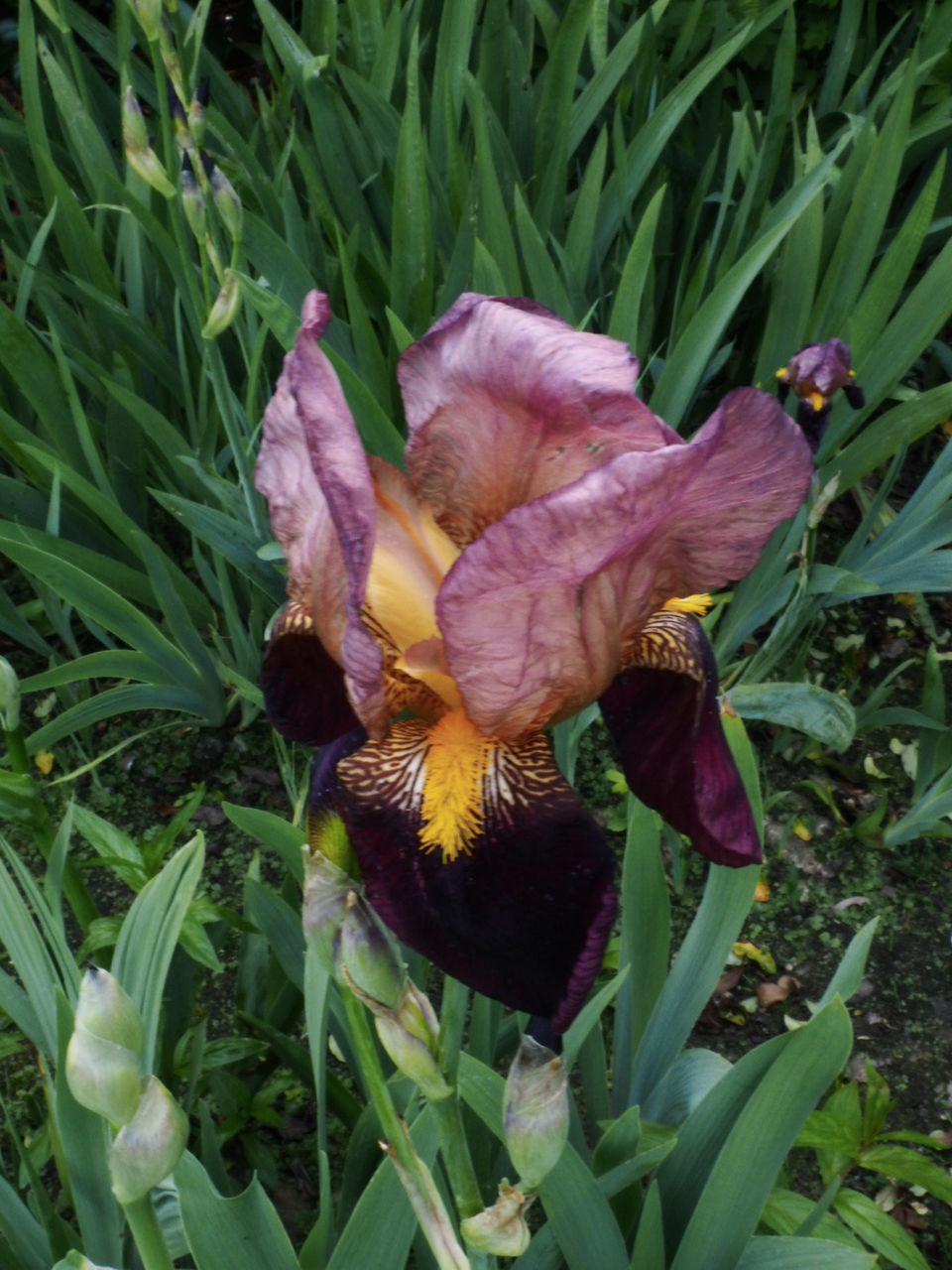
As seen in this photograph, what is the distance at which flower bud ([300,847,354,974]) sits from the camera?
683mm

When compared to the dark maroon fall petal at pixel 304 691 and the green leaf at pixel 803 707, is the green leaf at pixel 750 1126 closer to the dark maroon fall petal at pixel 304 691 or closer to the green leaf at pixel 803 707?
the dark maroon fall petal at pixel 304 691

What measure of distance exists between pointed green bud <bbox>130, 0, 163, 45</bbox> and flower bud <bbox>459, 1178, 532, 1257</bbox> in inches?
58.7

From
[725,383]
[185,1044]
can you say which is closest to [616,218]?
[725,383]

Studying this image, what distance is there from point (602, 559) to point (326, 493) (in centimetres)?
16

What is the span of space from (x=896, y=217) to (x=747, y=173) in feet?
2.23

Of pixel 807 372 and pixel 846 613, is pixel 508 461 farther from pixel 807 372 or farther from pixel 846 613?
pixel 846 613

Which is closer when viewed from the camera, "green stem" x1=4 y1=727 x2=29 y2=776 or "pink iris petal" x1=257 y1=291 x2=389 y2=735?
"pink iris petal" x1=257 y1=291 x2=389 y2=735

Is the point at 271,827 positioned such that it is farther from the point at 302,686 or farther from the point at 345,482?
the point at 345,482

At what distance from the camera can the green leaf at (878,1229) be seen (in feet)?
4.19

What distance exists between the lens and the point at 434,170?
2275 millimetres

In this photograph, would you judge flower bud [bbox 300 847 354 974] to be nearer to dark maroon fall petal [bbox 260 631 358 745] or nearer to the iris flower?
the iris flower

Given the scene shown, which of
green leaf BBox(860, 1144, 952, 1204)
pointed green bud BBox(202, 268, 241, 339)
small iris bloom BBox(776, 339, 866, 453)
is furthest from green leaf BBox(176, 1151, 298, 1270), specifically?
small iris bloom BBox(776, 339, 866, 453)

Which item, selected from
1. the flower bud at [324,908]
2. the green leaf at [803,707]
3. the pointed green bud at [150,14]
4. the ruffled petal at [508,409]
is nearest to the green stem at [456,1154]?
the flower bud at [324,908]

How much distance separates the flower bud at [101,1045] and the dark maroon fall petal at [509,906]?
0.16 m
